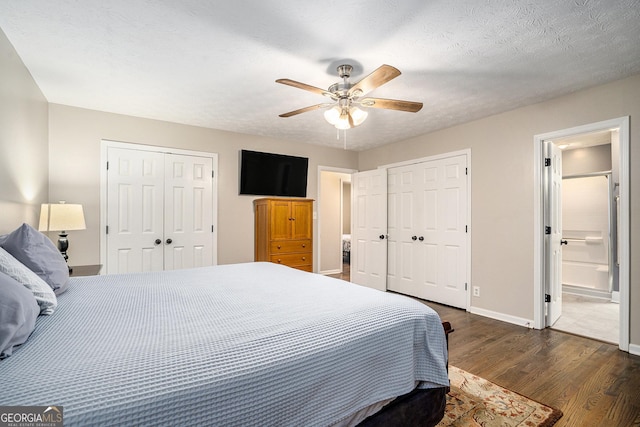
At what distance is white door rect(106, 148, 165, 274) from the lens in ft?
11.8

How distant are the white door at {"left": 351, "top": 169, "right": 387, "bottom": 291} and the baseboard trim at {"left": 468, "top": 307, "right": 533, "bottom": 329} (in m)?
1.44

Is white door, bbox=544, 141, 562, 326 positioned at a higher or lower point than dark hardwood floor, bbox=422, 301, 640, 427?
higher

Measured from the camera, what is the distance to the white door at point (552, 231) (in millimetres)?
3312

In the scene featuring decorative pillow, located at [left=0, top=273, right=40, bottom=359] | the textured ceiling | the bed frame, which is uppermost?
the textured ceiling

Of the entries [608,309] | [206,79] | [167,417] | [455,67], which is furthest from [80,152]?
[608,309]

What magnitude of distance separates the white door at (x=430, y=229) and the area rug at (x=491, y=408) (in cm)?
201

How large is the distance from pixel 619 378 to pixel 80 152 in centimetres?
535

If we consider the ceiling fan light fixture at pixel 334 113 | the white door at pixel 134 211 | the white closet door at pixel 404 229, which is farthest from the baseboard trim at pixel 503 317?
the white door at pixel 134 211

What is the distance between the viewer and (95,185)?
352 centimetres

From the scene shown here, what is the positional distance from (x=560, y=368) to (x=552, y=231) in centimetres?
154

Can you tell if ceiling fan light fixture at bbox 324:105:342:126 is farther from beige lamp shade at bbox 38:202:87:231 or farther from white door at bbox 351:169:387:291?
white door at bbox 351:169:387:291

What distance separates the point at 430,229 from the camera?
439 centimetres

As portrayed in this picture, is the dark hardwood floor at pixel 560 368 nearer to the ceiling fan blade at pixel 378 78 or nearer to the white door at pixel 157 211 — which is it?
the ceiling fan blade at pixel 378 78

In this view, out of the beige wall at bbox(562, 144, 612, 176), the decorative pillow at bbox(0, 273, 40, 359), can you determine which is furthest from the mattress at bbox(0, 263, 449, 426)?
the beige wall at bbox(562, 144, 612, 176)
